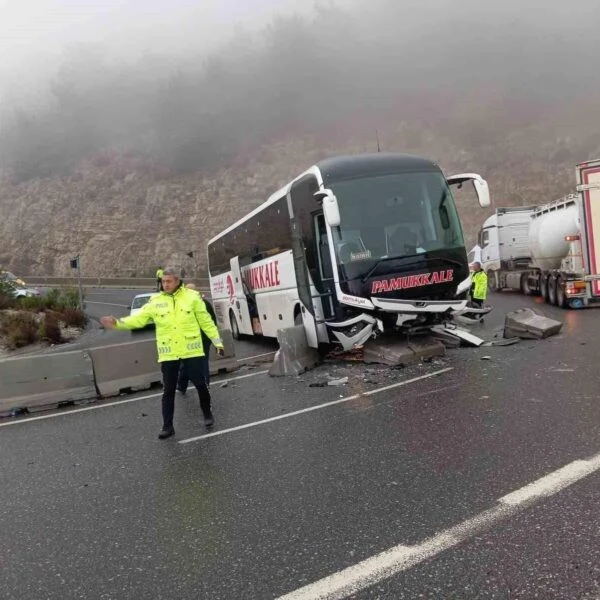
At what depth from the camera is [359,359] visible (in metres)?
10.1

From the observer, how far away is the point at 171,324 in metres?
6.55

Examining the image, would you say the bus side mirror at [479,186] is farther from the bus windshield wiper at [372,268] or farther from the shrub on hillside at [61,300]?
the shrub on hillside at [61,300]

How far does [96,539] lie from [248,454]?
1.81 metres

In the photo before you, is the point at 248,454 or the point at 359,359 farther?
the point at 359,359

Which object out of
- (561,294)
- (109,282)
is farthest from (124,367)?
(109,282)

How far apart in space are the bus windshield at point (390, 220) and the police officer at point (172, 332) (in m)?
3.42

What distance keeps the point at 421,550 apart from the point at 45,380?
707 cm

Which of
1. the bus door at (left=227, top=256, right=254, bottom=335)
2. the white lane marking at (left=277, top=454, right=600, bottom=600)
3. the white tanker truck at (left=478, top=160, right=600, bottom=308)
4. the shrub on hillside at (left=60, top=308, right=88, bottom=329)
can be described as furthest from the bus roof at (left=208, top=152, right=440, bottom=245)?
the shrub on hillside at (left=60, top=308, right=88, bottom=329)

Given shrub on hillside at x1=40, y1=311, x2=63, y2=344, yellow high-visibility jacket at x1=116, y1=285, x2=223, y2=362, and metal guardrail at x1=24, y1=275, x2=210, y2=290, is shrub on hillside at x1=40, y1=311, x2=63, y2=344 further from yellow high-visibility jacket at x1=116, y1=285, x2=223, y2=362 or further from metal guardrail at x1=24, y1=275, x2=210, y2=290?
metal guardrail at x1=24, y1=275, x2=210, y2=290

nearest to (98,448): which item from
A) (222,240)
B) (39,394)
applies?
(39,394)

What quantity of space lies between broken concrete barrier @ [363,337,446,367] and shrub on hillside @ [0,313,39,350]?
13.1m

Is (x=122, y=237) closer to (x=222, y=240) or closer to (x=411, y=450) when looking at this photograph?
(x=222, y=240)

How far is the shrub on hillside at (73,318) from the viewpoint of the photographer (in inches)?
926

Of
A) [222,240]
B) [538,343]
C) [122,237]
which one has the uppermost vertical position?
[122,237]
